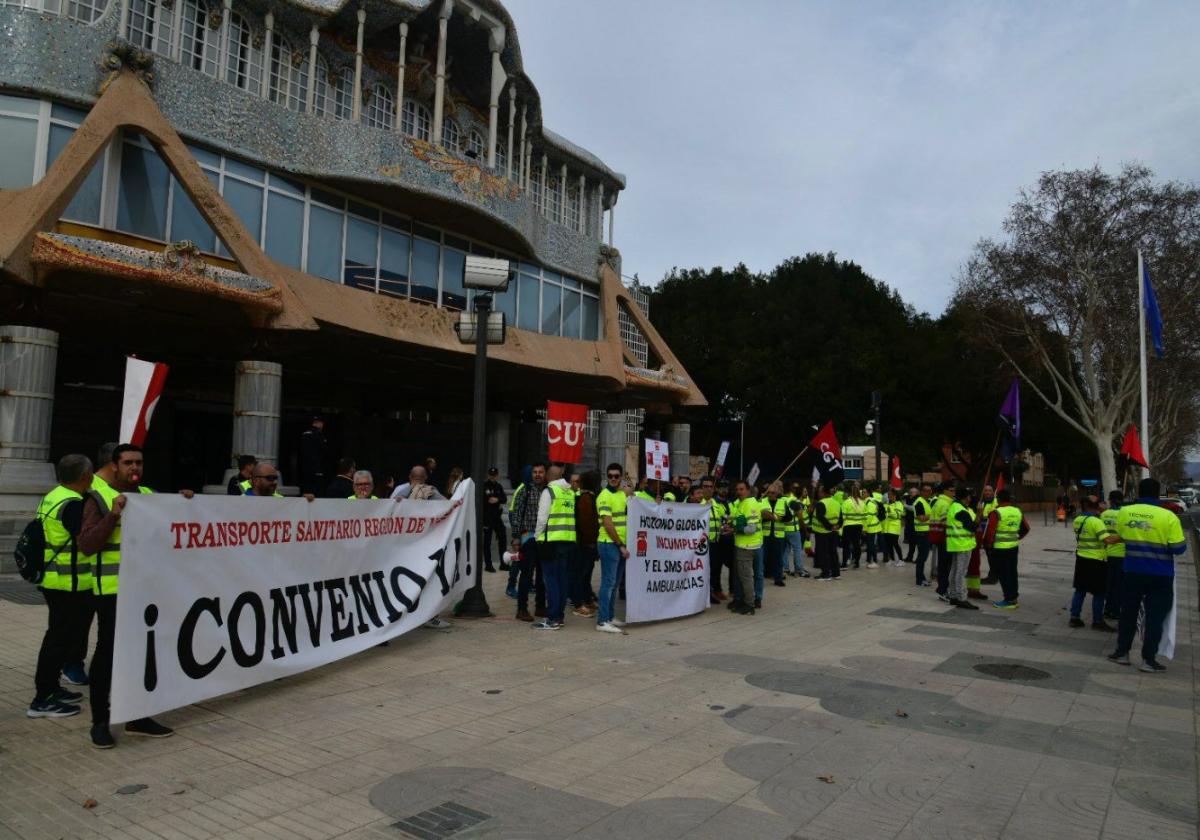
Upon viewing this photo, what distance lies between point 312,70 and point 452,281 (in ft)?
20.9

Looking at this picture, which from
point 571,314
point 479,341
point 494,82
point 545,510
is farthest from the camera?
point 571,314

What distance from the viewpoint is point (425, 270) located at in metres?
22.4

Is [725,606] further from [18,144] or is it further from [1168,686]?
[18,144]

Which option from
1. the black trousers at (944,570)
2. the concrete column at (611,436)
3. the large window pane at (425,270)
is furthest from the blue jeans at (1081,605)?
the concrete column at (611,436)

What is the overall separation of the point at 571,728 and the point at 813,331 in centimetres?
4650

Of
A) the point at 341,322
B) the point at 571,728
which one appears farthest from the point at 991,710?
the point at 341,322

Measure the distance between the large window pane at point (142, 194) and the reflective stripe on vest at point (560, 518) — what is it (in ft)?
39.6

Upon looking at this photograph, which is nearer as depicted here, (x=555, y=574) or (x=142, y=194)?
(x=555, y=574)

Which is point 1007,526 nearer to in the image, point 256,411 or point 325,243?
point 256,411

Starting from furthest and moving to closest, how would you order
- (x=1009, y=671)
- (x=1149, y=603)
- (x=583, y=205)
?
(x=583, y=205), (x=1149, y=603), (x=1009, y=671)

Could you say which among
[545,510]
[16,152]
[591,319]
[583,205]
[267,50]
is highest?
[267,50]

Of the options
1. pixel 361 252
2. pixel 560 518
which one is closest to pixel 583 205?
pixel 361 252

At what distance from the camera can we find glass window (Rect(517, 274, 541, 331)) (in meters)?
25.1

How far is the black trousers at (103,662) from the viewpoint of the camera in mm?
5102
